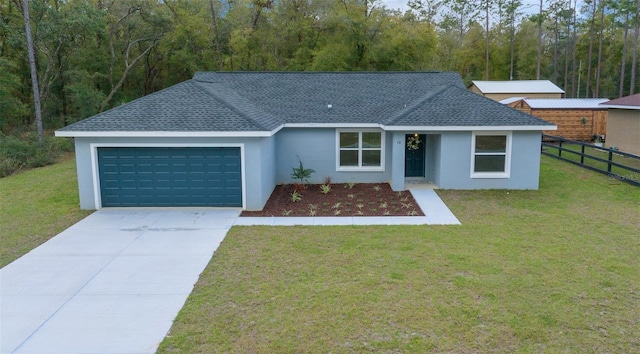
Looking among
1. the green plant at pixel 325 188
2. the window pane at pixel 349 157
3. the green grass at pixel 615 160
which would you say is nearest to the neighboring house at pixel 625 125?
the green grass at pixel 615 160

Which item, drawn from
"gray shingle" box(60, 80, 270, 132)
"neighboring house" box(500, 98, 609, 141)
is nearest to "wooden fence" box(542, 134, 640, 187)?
"neighboring house" box(500, 98, 609, 141)

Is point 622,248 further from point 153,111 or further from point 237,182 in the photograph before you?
point 153,111

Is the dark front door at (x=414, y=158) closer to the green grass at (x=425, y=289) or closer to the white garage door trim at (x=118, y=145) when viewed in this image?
the green grass at (x=425, y=289)

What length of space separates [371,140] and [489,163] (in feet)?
13.1

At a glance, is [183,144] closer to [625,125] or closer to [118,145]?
[118,145]

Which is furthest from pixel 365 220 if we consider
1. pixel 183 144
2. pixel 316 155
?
pixel 183 144

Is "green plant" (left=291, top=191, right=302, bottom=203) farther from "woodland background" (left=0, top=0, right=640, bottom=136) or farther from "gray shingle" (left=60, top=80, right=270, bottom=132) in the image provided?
"woodland background" (left=0, top=0, right=640, bottom=136)

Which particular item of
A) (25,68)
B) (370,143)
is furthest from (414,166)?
(25,68)

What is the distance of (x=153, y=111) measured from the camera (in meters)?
13.4

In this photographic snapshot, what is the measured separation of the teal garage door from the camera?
12.8m

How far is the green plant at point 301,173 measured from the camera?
15.8m

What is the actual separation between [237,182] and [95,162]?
3.97 meters

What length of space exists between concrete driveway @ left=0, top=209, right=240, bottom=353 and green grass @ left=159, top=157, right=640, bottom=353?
44 cm

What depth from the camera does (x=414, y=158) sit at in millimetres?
16781
